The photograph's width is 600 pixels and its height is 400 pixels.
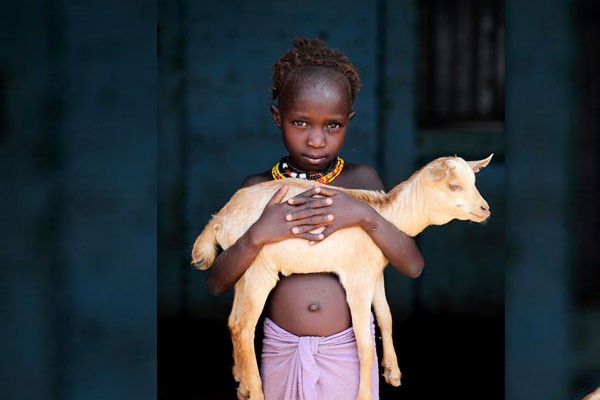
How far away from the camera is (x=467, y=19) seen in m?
3.05

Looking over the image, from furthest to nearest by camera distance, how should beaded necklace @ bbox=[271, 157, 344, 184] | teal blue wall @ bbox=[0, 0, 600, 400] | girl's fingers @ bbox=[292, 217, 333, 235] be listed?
teal blue wall @ bbox=[0, 0, 600, 400]
beaded necklace @ bbox=[271, 157, 344, 184]
girl's fingers @ bbox=[292, 217, 333, 235]

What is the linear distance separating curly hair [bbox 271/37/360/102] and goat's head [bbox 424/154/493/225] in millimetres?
313

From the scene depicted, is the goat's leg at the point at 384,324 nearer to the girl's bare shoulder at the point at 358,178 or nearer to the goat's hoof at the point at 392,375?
the goat's hoof at the point at 392,375

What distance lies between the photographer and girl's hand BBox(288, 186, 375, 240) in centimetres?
188

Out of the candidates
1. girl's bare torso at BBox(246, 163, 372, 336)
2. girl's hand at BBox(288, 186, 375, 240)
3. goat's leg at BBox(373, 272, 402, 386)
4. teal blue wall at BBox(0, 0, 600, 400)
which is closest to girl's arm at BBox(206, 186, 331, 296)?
girl's hand at BBox(288, 186, 375, 240)

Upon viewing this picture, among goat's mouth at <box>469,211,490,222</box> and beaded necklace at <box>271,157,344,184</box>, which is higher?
beaded necklace at <box>271,157,344,184</box>

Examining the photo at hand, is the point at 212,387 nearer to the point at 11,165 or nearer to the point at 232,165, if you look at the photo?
the point at 232,165

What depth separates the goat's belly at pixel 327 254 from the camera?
190cm

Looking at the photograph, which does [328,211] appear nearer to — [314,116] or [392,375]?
[314,116]

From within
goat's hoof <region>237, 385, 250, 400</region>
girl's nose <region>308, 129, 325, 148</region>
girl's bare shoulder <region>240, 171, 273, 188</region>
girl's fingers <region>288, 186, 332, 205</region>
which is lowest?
goat's hoof <region>237, 385, 250, 400</region>

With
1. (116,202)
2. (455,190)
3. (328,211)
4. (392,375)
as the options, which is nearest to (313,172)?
(328,211)

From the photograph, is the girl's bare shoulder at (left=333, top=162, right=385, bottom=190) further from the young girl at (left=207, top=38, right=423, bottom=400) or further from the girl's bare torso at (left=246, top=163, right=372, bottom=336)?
the girl's bare torso at (left=246, top=163, right=372, bottom=336)

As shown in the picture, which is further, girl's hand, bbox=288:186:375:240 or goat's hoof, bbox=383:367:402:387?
goat's hoof, bbox=383:367:402:387

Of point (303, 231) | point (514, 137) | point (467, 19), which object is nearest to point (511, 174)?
point (514, 137)
